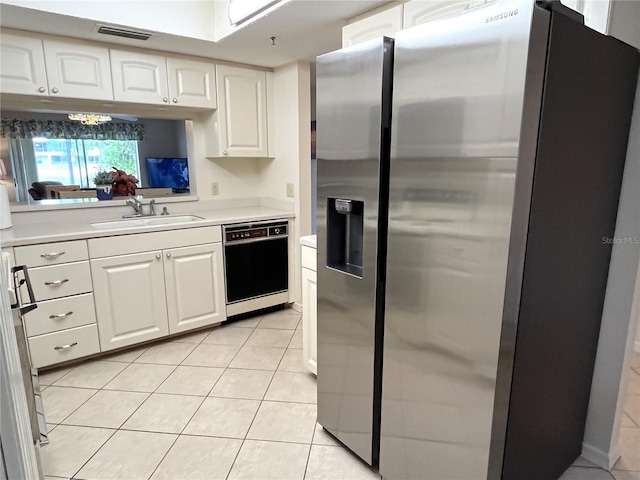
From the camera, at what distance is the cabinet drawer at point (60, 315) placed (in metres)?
2.30

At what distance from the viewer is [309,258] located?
82.8 inches

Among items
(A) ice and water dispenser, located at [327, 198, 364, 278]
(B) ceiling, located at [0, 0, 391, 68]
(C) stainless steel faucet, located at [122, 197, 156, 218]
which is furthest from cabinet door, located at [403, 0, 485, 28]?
(C) stainless steel faucet, located at [122, 197, 156, 218]

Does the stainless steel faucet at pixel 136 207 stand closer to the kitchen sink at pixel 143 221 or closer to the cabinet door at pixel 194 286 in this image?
the kitchen sink at pixel 143 221

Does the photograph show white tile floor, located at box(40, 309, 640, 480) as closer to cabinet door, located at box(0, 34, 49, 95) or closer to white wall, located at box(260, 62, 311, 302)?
white wall, located at box(260, 62, 311, 302)

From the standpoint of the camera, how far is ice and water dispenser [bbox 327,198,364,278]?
5.22 ft

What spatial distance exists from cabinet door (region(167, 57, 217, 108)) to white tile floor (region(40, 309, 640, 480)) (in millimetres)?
1823

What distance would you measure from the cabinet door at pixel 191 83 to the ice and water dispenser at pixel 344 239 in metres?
1.90


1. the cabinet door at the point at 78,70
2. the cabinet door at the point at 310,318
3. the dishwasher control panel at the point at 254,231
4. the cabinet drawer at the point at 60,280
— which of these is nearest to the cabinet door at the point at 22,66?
the cabinet door at the point at 78,70

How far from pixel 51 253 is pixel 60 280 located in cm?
17

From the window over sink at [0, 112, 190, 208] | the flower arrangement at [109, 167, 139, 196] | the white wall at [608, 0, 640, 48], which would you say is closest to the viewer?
the white wall at [608, 0, 640, 48]

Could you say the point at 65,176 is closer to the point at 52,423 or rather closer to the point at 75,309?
the point at 75,309

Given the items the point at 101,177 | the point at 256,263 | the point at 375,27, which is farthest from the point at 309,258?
the point at 101,177

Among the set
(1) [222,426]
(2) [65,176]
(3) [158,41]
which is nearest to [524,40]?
(1) [222,426]

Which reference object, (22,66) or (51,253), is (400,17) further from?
(51,253)
